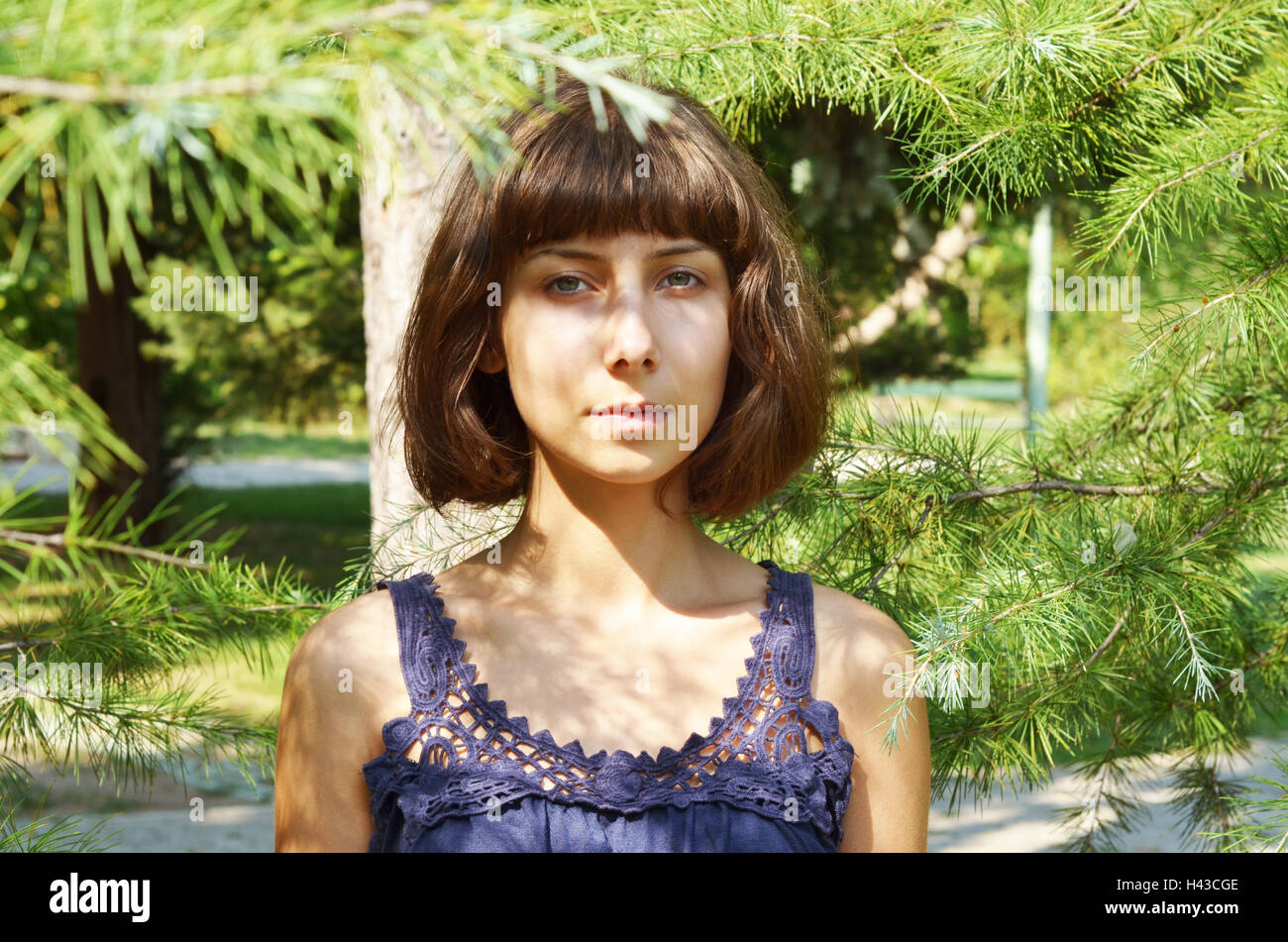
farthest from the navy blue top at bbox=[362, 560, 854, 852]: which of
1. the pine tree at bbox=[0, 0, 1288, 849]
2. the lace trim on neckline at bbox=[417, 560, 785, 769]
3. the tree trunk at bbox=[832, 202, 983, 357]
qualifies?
the tree trunk at bbox=[832, 202, 983, 357]

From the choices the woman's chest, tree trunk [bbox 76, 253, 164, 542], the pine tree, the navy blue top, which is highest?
tree trunk [bbox 76, 253, 164, 542]

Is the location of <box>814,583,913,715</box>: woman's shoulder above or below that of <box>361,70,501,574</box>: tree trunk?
below

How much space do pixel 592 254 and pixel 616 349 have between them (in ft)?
0.38

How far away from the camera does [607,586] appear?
1356 mm

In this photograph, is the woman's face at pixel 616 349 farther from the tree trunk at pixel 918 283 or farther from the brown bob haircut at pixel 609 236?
the tree trunk at pixel 918 283

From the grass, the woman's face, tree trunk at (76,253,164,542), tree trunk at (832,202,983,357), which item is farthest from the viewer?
tree trunk at (76,253,164,542)

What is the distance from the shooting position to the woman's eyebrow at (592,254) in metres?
1.19

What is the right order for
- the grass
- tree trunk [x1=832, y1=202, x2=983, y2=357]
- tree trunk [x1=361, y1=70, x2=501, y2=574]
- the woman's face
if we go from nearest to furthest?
the woman's face → tree trunk [x1=361, y1=70, x2=501, y2=574] → tree trunk [x1=832, y1=202, x2=983, y2=357] → the grass

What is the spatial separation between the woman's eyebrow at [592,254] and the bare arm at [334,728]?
17.5 inches

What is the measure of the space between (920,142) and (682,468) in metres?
0.56

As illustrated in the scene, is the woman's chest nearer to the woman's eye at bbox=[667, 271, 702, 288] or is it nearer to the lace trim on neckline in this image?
the lace trim on neckline

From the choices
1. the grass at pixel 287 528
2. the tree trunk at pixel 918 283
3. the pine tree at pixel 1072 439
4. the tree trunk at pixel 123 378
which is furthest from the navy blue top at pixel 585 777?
the tree trunk at pixel 123 378

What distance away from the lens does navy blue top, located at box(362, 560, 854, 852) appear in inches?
46.6

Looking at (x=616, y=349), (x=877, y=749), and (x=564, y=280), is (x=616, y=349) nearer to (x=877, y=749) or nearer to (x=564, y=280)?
(x=564, y=280)
